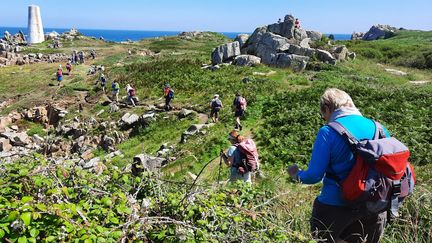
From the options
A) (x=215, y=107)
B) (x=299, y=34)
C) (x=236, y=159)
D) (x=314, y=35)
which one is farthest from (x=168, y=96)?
(x=314, y=35)

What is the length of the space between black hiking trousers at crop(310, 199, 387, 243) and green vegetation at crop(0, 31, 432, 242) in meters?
0.49

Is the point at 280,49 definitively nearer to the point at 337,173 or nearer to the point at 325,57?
the point at 325,57

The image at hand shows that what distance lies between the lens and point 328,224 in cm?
445

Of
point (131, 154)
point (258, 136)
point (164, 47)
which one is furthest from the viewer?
point (164, 47)

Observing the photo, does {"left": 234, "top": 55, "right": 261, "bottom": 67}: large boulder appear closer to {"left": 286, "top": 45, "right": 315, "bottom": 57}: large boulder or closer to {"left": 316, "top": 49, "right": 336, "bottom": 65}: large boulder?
{"left": 286, "top": 45, "right": 315, "bottom": 57}: large boulder

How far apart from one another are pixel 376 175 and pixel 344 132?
1.79 feet

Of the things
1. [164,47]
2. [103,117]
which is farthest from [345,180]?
[164,47]

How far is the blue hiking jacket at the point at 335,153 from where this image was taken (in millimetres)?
4207

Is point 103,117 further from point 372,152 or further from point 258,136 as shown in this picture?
point 372,152

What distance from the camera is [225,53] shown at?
119ft

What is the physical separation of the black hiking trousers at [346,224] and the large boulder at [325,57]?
1186 inches

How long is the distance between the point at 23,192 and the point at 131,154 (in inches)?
622

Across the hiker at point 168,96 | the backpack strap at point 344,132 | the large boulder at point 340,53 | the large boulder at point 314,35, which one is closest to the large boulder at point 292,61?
the large boulder at point 340,53

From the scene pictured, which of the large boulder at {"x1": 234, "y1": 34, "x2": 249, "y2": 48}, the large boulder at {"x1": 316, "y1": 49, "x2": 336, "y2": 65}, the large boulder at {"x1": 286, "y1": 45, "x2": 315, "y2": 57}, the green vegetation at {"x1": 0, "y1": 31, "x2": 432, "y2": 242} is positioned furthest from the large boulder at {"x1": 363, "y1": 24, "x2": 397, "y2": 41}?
the large boulder at {"x1": 286, "y1": 45, "x2": 315, "y2": 57}
